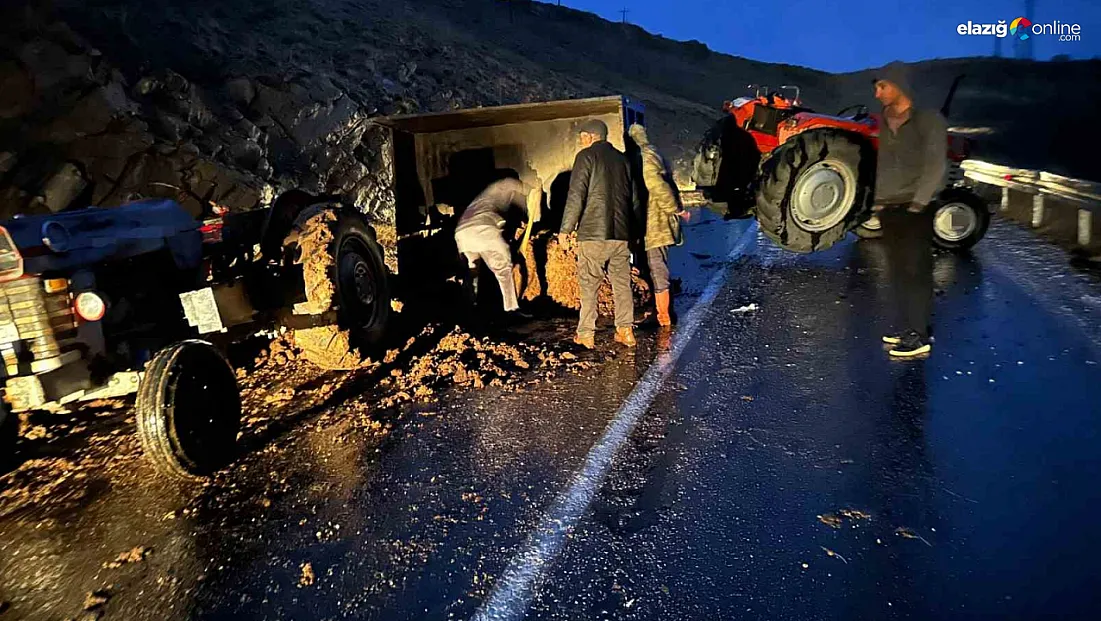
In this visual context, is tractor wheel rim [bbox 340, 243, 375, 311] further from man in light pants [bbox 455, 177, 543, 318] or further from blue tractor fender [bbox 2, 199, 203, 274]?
man in light pants [bbox 455, 177, 543, 318]

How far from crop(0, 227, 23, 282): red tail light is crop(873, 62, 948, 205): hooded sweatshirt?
18.3 ft

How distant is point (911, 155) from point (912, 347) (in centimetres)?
146

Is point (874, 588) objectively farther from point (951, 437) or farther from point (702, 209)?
point (702, 209)

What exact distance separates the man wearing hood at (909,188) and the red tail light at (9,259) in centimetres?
556

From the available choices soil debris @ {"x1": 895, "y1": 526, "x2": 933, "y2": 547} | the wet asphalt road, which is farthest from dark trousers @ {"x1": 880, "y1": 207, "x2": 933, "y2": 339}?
soil debris @ {"x1": 895, "y1": 526, "x2": 933, "y2": 547}

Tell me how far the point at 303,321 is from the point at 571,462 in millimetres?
2605

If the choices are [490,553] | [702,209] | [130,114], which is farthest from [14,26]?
[490,553]

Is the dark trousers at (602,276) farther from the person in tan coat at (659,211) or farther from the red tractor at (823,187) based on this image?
the red tractor at (823,187)

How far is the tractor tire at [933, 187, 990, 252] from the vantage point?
905 centimetres

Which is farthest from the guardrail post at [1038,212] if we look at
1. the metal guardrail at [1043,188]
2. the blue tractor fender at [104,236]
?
the blue tractor fender at [104,236]

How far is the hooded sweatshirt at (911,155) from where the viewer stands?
5.14 m

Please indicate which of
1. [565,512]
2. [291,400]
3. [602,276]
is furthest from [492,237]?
[565,512]

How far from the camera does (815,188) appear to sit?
27.5ft

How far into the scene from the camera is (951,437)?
4.11 metres
